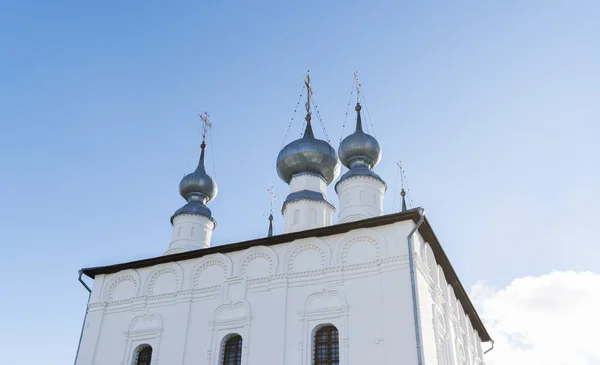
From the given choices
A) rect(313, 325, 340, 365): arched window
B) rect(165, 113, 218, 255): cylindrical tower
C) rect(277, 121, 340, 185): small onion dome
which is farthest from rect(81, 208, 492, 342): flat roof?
rect(277, 121, 340, 185): small onion dome

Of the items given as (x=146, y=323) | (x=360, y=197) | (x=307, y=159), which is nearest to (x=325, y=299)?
(x=146, y=323)

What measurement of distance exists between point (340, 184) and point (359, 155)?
0.96 m

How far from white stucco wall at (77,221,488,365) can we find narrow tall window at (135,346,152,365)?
18 centimetres

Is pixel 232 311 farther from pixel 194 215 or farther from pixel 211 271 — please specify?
pixel 194 215

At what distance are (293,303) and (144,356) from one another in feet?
11.9

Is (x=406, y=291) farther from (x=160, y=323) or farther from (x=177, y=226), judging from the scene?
(x=177, y=226)

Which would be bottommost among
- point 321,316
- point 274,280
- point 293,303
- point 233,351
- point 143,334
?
point 233,351

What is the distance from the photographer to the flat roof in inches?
447

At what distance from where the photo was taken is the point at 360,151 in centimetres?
1595

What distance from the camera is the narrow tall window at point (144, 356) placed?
40.6 feet

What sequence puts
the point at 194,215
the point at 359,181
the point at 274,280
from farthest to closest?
1. the point at 194,215
2. the point at 359,181
3. the point at 274,280

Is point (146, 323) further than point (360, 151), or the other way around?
point (360, 151)

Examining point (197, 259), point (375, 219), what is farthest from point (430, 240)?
point (197, 259)

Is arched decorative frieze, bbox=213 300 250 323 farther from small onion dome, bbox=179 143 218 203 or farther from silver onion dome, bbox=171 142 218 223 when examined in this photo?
small onion dome, bbox=179 143 218 203
